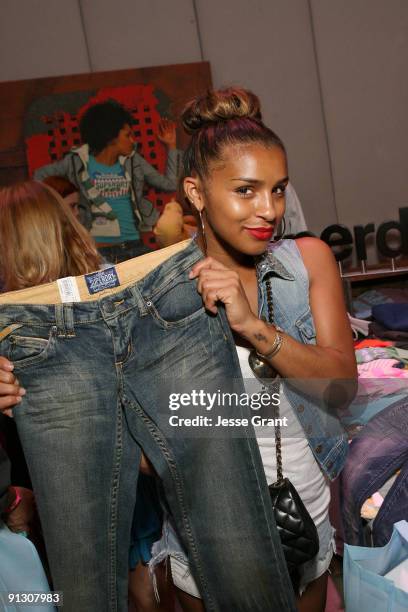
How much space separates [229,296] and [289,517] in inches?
19.2

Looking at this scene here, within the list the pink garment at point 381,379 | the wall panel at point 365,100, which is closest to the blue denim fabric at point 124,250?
the wall panel at point 365,100

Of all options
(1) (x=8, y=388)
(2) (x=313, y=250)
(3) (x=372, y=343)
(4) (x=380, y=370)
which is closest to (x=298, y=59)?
(3) (x=372, y=343)

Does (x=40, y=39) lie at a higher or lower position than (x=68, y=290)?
higher

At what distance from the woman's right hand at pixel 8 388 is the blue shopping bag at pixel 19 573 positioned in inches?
12.5

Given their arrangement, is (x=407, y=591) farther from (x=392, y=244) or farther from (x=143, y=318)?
(x=392, y=244)

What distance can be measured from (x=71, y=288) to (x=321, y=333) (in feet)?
1.86

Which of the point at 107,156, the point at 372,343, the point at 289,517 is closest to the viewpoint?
the point at 289,517

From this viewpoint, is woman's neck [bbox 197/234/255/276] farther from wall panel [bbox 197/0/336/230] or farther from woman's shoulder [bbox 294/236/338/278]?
wall panel [bbox 197/0/336/230]

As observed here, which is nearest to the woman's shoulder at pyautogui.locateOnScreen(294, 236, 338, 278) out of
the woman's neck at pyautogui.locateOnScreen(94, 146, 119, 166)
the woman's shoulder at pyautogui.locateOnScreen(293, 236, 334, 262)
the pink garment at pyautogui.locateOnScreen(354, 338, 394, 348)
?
the woman's shoulder at pyautogui.locateOnScreen(293, 236, 334, 262)

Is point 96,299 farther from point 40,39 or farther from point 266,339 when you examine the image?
point 40,39

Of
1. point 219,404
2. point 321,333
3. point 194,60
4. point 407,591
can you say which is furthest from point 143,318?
point 194,60

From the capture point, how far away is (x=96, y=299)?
153cm

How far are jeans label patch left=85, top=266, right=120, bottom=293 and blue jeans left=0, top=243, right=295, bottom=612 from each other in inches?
2.1

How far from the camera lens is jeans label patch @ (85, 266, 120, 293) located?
1.54 metres
